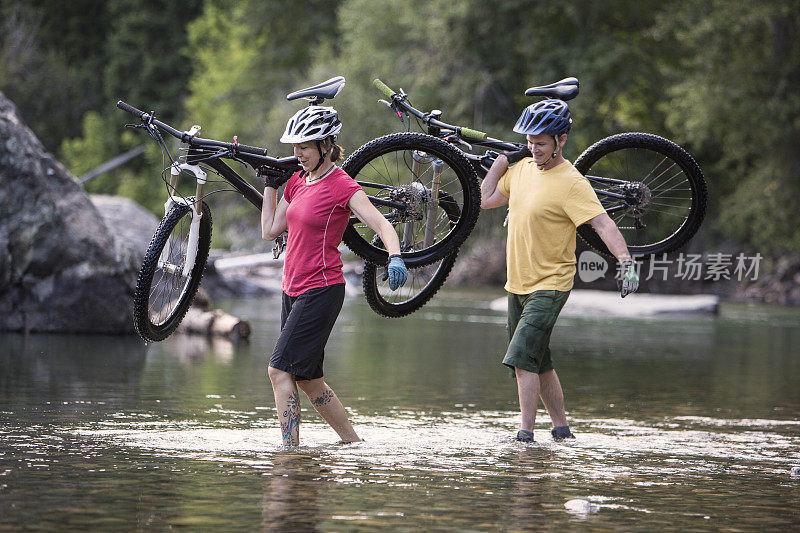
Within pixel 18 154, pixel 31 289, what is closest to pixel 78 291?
pixel 31 289

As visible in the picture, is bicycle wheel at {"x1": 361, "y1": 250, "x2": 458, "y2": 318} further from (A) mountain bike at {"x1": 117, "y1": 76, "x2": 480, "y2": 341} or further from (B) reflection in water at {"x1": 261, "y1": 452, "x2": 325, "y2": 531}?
(B) reflection in water at {"x1": 261, "y1": 452, "x2": 325, "y2": 531}

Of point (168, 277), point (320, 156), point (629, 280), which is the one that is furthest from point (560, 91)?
point (168, 277)

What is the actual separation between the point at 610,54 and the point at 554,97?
30.8 m

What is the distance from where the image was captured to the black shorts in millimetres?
8359

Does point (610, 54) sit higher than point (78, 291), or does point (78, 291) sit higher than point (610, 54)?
point (610, 54)

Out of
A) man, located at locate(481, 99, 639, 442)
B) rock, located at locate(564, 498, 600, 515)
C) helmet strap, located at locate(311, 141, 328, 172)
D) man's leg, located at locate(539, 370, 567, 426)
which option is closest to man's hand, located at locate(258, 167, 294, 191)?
helmet strap, located at locate(311, 141, 328, 172)

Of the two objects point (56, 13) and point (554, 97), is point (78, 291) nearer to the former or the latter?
point (554, 97)

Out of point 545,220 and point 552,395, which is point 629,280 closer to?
point 545,220

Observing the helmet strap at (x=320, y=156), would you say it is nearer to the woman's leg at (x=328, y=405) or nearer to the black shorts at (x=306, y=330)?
the black shorts at (x=306, y=330)

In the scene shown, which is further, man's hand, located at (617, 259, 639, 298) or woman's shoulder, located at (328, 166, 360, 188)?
man's hand, located at (617, 259, 639, 298)

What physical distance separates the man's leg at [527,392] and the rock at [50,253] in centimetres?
974

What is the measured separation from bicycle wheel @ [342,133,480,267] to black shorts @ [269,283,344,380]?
1.78 feet

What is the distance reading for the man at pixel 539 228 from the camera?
893cm

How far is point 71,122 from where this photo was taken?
66062mm
